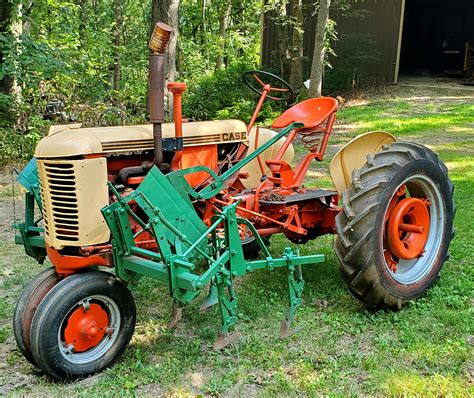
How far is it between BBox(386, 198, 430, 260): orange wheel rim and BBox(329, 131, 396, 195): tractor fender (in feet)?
1.78

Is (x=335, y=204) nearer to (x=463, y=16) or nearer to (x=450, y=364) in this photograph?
(x=450, y=364)

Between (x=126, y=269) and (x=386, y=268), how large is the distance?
168cm

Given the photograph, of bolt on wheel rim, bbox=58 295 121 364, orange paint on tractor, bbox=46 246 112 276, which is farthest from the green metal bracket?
bolt on wheel rim, bbox=58 295 121 364

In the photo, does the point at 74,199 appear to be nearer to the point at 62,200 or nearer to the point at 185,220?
the point at 62,200

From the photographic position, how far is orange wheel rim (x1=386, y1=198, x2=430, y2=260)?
3885 millimetres

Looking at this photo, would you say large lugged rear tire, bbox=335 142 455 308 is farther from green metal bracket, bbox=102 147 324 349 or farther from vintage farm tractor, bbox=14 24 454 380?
green metal bracket, bbox=102 147 324 349

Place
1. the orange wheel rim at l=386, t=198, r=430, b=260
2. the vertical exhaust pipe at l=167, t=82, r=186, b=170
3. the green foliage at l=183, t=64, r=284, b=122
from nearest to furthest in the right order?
the vertical exhaust pipe at l=167, t=82, r=186, b=170
the orange wheel rim at l=386, t=198, r=430, b=260
the green foliage at l=183, t=64, r=284, b=122

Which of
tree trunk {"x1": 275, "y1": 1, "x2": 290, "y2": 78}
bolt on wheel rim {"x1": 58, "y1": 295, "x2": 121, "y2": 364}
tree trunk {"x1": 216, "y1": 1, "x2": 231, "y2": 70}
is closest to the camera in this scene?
bolt on wheel rim {"x1": 58, "y1": 295, "x2": 121, "y2": 364}

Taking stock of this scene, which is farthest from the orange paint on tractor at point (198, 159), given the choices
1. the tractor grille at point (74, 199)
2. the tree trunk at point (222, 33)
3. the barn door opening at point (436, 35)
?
the tree trunk at point (222, 33)

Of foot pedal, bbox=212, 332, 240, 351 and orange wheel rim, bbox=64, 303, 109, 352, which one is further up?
orange wheel rim, bbox=64, 303, 109, 352

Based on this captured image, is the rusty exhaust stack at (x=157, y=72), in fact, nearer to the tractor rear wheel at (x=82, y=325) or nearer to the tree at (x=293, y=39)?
the tractor rear wheel at (x=82, y=325)

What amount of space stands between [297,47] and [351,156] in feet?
34.3

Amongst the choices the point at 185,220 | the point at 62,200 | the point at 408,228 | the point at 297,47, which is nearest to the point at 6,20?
the point at 297,47

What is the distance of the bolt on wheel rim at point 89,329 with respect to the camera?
313 centimetres
